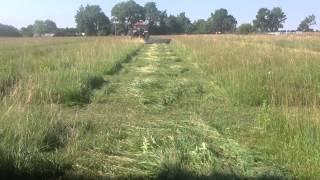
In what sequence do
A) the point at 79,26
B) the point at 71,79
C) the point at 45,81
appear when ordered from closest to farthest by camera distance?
the point at 45,81
the point at 71,79
the point at 79,26

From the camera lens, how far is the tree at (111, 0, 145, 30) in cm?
11488

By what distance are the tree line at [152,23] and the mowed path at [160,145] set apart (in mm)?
87710

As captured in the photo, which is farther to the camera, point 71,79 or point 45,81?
point 71,79

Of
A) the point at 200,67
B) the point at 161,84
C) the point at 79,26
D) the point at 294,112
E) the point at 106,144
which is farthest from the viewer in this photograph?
the point at 79,26

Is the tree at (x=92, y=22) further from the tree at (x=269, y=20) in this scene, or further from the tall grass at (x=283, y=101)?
the tall grass at (x=283, y=101)

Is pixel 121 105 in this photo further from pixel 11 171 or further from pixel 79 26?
pixel 79 26

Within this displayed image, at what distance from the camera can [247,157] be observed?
5.75m

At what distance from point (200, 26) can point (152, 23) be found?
14.9m

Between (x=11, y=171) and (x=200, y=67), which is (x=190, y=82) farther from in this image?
(x=11, y=171)

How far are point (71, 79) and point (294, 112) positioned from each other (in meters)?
5.40

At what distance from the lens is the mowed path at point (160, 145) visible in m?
5.31

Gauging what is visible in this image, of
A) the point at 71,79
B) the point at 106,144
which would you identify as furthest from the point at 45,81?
the point at 106,144

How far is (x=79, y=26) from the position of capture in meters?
107

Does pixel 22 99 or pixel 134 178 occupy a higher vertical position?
pixel 22 99
